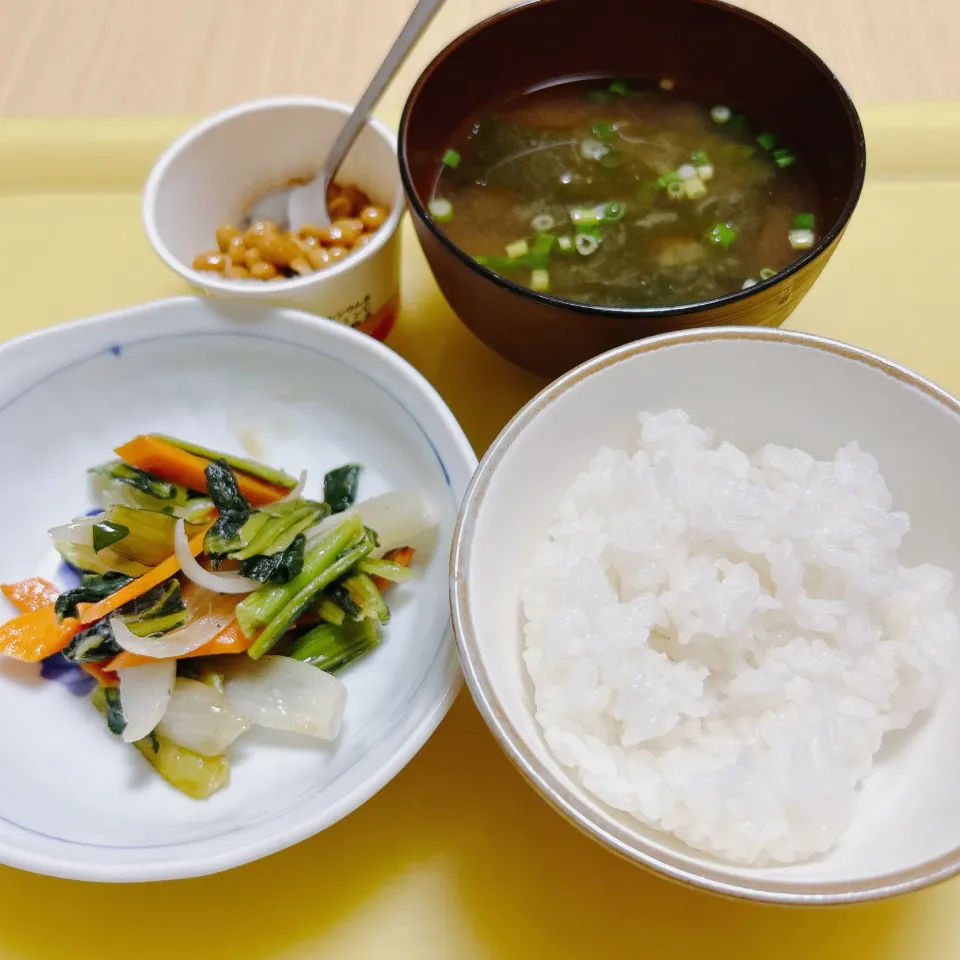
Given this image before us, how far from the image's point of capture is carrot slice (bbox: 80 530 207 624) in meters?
1.62

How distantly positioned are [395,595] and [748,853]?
2.81 ft

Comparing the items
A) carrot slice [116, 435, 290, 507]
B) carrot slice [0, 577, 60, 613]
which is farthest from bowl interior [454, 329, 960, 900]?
carrot slice [0, 577, 60, 613]

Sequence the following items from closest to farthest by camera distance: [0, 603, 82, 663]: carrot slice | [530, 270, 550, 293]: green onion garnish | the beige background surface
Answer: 1. [0, 603, 82, 663]: carrot slice
2. [530, 270, 550, 293]: green onion garnish
3. the beige background surface

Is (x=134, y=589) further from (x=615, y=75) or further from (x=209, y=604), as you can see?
(x=615, y=75)

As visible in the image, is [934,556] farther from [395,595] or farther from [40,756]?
[40,756]

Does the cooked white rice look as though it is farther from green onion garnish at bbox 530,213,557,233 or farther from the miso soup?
green onion garnish at bbox 530,213,557,233

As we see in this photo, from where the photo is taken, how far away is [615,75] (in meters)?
2.18

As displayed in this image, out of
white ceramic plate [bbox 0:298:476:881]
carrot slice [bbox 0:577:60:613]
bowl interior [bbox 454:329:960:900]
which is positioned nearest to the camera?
bowl interior [bbox 454:329:960:900]

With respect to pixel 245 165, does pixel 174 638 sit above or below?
below

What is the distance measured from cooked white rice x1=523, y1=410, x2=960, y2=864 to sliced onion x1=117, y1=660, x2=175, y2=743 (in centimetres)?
68

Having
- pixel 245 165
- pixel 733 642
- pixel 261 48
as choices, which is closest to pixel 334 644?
pixel 733 642

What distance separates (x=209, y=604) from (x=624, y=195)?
4.29 feet

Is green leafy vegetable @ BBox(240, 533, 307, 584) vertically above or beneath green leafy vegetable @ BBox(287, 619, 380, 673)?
above

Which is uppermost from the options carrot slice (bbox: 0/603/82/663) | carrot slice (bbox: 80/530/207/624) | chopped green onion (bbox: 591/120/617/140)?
chopped green onion (bbox: 591/120/617/140)
